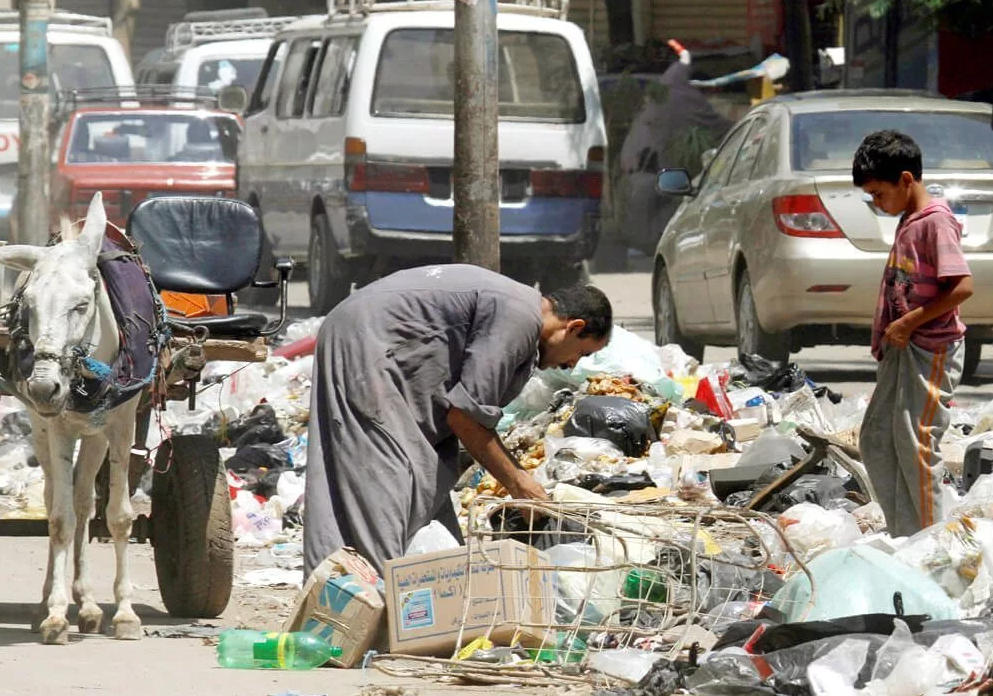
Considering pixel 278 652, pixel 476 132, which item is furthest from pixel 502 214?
pixel 278 652

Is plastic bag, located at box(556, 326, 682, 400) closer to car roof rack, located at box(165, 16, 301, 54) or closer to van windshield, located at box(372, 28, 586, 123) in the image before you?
van windshield, located at box(372, 28, 586, 123)

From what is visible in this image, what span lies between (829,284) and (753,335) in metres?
0.86

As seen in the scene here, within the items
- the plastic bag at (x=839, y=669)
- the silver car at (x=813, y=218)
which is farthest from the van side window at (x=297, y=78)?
the plastic bag at (x=839, y=669)

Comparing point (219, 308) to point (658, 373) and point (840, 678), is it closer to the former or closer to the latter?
point (658, 373)

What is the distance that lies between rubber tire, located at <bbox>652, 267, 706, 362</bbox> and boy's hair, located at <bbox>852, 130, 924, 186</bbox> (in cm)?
718

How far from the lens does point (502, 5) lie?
663 inches

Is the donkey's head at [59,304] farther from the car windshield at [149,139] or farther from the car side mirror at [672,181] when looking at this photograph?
the car windshield at [149,139]

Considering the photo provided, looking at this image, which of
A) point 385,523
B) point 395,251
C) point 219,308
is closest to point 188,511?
point 385,523

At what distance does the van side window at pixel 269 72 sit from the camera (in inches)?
734

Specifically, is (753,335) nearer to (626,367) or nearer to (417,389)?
(626,367)

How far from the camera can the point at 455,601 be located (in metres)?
6.21

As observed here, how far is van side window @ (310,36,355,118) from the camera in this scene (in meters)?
16.5

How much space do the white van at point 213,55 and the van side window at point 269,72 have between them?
14.4 feet

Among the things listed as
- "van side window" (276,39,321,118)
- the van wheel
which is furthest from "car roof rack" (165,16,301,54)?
the van wheel
